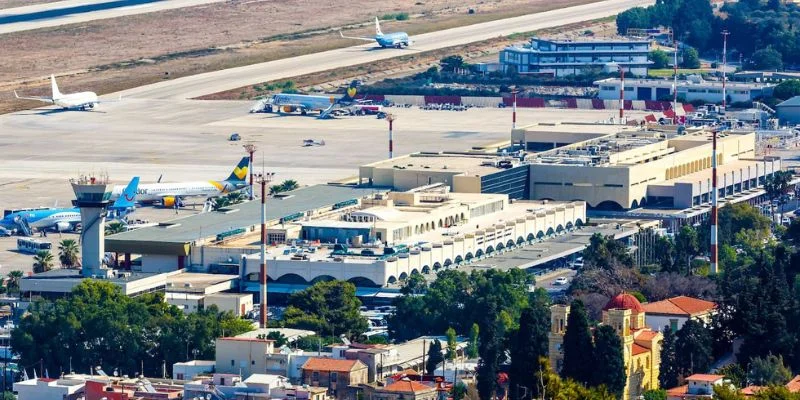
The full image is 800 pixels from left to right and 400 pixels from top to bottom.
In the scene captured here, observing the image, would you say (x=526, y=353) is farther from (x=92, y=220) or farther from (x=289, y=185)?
(x=289, y=185)

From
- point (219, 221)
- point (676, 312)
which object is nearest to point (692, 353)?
point (676, 312)

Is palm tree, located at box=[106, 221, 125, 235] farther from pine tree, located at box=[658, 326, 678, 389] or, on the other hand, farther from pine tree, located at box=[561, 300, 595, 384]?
pine tree, located at box=[561, 300, 595, 384]

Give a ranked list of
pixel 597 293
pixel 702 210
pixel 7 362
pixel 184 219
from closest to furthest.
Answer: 1. pixel 7 362
2. pixel 597 293
3. pixel 184 219
4. pixel 702 210

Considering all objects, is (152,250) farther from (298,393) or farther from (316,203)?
(298,393)

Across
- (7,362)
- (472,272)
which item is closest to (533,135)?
(472,272)

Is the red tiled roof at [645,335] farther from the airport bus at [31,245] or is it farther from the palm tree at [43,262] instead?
the airport bus at [31,245]

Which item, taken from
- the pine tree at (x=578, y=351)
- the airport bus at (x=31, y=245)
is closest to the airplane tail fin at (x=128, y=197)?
the airport bus at (x=31, y=245)
